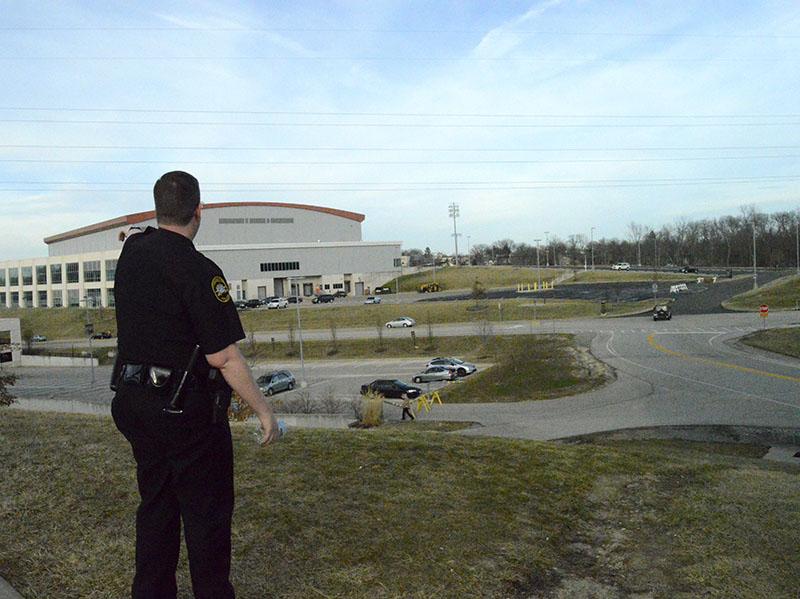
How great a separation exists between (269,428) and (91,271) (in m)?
104

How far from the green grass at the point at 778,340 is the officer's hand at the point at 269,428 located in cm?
3860

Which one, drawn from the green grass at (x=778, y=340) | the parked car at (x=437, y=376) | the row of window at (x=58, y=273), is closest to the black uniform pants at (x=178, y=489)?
the green grass at (x=778, y=340)

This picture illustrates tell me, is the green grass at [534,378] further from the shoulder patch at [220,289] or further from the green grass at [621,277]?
the green grass at [621,277]

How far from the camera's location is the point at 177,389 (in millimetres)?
2863

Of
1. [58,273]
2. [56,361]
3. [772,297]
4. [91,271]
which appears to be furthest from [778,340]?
[58,273]

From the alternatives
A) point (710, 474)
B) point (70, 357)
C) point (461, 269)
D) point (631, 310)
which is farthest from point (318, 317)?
point (710, 474)

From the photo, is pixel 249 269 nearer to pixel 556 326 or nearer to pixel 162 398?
pixel 556 326

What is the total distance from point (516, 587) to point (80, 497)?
3414mm

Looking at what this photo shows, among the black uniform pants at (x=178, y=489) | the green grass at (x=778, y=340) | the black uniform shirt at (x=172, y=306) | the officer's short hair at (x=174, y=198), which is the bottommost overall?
the green grass at (x=778, y=340)

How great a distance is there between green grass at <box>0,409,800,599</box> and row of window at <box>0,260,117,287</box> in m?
91.1

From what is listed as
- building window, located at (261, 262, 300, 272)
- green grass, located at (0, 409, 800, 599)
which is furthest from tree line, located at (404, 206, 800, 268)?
green grass, located at (0, 409, 800, 599)

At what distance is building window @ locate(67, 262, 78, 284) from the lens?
99250 mm

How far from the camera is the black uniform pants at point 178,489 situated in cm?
292

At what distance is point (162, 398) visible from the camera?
114 inches
